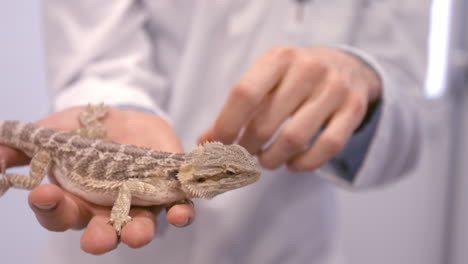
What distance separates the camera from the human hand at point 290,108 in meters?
1.22

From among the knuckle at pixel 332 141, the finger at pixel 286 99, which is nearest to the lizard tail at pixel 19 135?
the finger at pixel 286 99

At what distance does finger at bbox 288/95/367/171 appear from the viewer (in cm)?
131

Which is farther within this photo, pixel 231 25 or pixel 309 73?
pixel 231 25

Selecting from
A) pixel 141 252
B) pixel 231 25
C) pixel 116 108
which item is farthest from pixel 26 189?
pixel 231 25

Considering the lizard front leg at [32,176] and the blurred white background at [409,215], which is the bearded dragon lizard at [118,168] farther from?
the blurred white background at [409,215]

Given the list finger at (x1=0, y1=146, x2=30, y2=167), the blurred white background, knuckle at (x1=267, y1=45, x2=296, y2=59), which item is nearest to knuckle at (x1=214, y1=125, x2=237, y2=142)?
knuckle at (x1=267, y1=45, x2=296, y2=59)

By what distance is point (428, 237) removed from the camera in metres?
3.04

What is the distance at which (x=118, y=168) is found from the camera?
1.21m

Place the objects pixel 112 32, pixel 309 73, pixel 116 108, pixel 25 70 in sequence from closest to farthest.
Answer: pixel 25 70 < pixel 309 73 < pixel 116 108 < pixel 112 32

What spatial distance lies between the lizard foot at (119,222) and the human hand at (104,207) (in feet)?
0.05

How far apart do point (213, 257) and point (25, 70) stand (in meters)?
0.82

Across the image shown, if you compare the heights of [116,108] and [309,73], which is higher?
[309,73]

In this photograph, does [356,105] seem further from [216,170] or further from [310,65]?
[216,170]

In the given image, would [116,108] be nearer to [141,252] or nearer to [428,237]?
[141,252]
